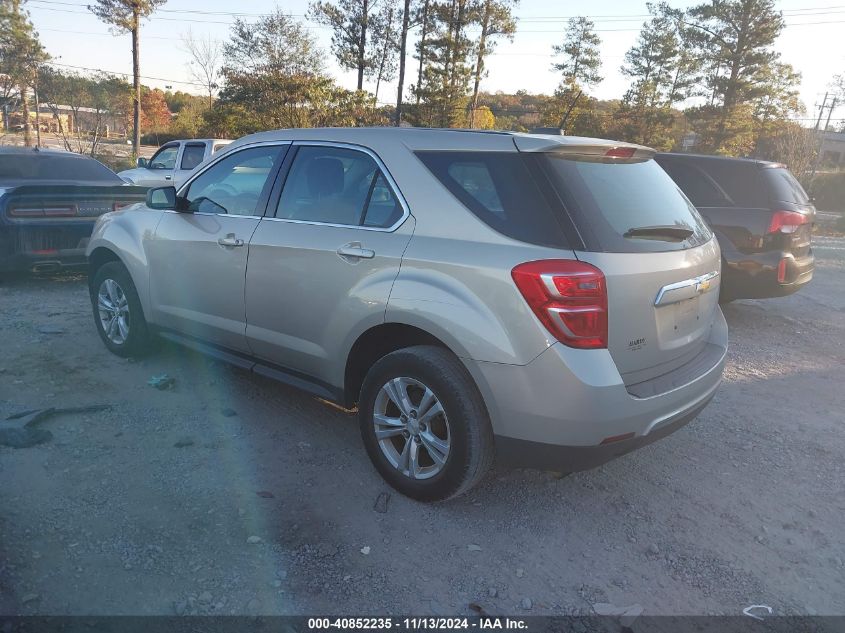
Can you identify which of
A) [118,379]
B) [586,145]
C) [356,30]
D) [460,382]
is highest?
[356,30]

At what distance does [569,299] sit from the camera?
2.63 metres

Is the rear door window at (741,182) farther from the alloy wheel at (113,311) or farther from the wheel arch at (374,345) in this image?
the alloy wheel at (113,311)

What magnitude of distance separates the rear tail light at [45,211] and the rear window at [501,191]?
5.39m

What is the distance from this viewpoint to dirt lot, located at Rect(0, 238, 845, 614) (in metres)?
2.59

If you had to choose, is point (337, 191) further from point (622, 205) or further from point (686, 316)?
point (686, 316)

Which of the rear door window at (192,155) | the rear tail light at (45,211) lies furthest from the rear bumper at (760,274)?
the rear door window at (192,155)

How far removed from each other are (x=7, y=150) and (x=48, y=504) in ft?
20.2

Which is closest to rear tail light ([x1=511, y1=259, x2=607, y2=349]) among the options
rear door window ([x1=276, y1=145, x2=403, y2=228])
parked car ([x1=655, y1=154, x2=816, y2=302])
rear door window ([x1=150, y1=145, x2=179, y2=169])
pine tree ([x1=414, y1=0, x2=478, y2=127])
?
rear door window ([x1=276, y1=145, x2=403, y2=228])

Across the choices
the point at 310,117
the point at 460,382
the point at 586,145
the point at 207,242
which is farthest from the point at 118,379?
the point at 310,117

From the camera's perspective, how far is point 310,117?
29.5 metres

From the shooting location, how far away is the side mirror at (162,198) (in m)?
4.36

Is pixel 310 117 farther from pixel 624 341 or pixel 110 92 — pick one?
pixel 624 341

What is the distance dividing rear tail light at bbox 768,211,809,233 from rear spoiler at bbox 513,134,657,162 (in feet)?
13.3

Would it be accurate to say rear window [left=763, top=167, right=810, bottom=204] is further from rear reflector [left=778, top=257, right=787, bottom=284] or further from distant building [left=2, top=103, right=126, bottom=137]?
distant building [left=2, top=103, right=126, bottom=137]
